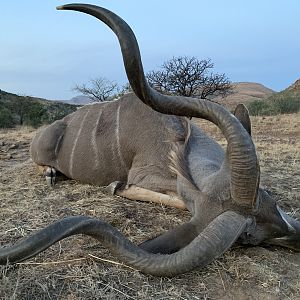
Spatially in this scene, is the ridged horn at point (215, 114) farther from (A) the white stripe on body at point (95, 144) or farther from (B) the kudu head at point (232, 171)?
(A) the white stripe on body at point (95, 144)

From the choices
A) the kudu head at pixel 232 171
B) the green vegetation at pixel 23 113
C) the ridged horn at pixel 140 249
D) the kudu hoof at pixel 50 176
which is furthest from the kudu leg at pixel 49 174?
the green vegetation at pixel 23 113

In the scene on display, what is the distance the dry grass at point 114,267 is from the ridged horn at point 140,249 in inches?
4.1

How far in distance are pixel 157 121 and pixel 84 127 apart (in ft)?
2.93

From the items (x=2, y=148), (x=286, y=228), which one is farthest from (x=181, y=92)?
(x=286, y=228)

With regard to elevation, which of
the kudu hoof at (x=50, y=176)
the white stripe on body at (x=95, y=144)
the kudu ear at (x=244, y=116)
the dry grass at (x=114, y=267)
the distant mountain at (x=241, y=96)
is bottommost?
the dry grass at (x=114, y=267)

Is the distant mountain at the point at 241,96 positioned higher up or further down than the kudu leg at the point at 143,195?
higher up

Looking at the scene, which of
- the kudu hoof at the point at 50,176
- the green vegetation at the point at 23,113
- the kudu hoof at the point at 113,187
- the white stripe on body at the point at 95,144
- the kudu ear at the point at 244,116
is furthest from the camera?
the green vegetation at the point at 23,113

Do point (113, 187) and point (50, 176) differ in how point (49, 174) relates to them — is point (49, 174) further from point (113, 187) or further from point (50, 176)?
point (113, 187)

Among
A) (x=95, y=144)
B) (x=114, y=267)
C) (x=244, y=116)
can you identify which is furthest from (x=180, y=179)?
(x=95, y=144)

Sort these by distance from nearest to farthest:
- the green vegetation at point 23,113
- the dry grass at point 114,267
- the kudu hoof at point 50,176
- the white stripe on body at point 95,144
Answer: the dry grass at point 114,267, the white stripe on body at point 95,144, the kudu hoof at point 50,176, the green vegetation at point 23,113

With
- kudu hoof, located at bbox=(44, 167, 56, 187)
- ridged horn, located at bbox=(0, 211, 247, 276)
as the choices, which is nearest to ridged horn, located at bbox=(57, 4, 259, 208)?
ridged horn, located at bbox=(0, 211, 247, 276)

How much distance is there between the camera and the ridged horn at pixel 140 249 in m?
1.97

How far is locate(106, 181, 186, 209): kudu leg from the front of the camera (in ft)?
10.9

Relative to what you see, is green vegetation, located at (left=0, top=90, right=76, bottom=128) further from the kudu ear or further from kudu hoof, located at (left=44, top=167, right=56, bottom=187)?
the kudu ear
